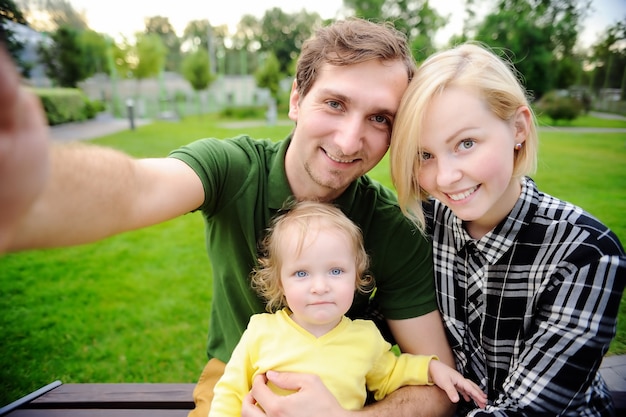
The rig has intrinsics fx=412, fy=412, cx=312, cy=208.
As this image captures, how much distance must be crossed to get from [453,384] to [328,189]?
1002mm

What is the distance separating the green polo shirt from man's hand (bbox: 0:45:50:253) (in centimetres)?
109

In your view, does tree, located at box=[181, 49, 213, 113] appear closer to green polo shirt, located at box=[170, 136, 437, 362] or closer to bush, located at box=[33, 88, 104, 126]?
bush, located at box=[33, 88, 104, 126]

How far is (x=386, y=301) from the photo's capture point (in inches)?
75.4

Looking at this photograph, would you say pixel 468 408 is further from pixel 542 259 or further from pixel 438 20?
pixel 438 20

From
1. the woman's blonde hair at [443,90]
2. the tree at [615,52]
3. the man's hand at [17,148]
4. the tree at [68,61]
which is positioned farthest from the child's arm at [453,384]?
the tree at [68,61]

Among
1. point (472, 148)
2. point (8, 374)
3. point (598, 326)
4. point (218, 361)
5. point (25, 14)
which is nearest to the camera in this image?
point (598, 326)

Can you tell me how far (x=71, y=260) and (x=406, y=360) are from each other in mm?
4758

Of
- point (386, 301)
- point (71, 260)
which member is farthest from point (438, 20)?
point (386, 301)

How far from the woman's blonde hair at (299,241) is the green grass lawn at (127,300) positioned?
1040 mm

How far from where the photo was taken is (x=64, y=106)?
15.9 metres

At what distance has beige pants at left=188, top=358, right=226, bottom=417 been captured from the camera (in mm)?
1921

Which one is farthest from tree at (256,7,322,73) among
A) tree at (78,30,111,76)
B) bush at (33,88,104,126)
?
bush at (33,88,104,126)

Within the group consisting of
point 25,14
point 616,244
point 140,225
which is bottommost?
point 616,244

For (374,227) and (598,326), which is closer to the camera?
(598,326)
